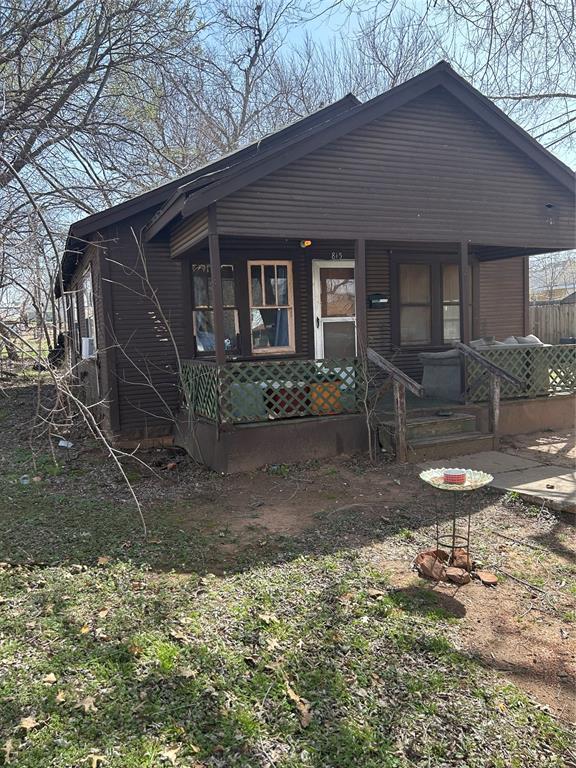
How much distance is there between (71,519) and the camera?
18.6 feet

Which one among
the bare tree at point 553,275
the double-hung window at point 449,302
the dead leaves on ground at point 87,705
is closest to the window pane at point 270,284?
the double-hung window at point 449,302

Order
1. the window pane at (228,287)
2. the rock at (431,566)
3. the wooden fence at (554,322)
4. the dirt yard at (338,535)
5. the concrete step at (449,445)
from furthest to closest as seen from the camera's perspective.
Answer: the wooden fence at (554,322) → the window pane at (228,287) → the concrete step at (449,445) → the rock at (431,566) → the dirt yard at (338,535)

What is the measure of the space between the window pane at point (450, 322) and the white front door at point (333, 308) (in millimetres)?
2145

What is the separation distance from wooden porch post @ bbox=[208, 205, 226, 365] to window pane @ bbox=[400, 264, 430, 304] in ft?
16.0

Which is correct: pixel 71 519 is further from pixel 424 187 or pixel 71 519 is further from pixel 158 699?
pixel 424 187

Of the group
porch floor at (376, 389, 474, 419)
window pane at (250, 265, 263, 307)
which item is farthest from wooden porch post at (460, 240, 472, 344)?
window pane at (250, 265, 263, 307)

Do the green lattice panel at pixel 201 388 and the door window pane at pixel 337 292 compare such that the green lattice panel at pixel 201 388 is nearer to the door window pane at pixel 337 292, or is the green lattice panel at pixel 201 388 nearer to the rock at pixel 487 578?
the door window pane at pixel 337 292

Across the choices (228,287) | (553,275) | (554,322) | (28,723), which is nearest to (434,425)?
(228,287)

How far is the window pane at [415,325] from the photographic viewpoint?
36.0 feet

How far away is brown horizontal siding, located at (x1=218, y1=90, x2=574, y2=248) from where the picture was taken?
7.47 m

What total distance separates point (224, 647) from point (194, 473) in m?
4.45

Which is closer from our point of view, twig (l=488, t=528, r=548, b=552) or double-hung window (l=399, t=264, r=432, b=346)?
twig (l=488, t=528, r=548, b=552)

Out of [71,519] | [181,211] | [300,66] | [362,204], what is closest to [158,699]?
[71,519]

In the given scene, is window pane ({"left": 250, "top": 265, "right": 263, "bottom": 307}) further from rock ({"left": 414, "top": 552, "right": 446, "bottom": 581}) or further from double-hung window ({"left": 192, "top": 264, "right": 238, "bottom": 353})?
rock ({"left": 414, "top": 552, "right": 446, "bottom": 581})
